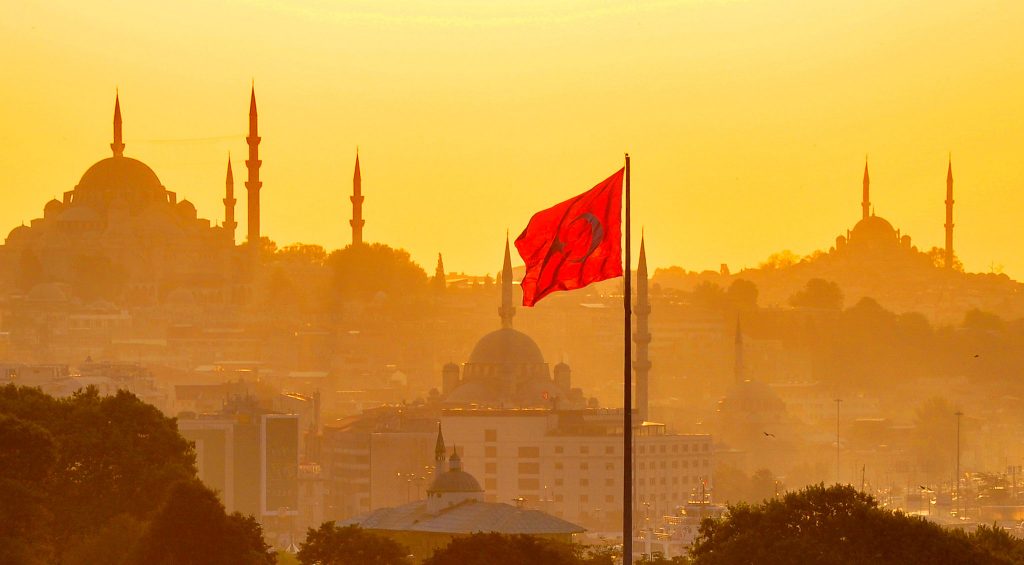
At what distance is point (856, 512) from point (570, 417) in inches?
3792

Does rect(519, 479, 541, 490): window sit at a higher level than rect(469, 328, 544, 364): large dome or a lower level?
lower

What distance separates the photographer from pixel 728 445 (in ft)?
619

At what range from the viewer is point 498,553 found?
244ft

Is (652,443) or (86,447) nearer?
(86,447)

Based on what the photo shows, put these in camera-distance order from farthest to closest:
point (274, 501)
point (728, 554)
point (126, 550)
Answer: point (274, 501) → point (126, 550) → point (728, 554)

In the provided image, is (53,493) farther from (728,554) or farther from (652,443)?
(652,443)

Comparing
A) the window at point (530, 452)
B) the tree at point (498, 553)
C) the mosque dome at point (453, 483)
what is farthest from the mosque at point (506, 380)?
the tree at point (498, 553)

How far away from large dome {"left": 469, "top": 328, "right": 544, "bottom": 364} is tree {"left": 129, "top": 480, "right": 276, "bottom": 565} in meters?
104

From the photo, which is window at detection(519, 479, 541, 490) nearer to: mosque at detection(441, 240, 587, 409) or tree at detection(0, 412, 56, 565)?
mosque at detection(441, 240, 587, 409)

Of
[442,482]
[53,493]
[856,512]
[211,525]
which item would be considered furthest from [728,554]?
[442,482]

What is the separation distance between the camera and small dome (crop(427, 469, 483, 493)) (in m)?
115

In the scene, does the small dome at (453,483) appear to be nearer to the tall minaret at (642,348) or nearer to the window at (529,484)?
the window at (529,484)

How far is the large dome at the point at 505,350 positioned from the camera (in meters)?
176

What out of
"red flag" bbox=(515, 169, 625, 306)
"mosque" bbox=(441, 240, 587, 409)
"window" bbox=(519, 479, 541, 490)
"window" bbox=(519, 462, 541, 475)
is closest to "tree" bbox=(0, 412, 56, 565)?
"red flag" bbox=(515, 169, 625, 306)
